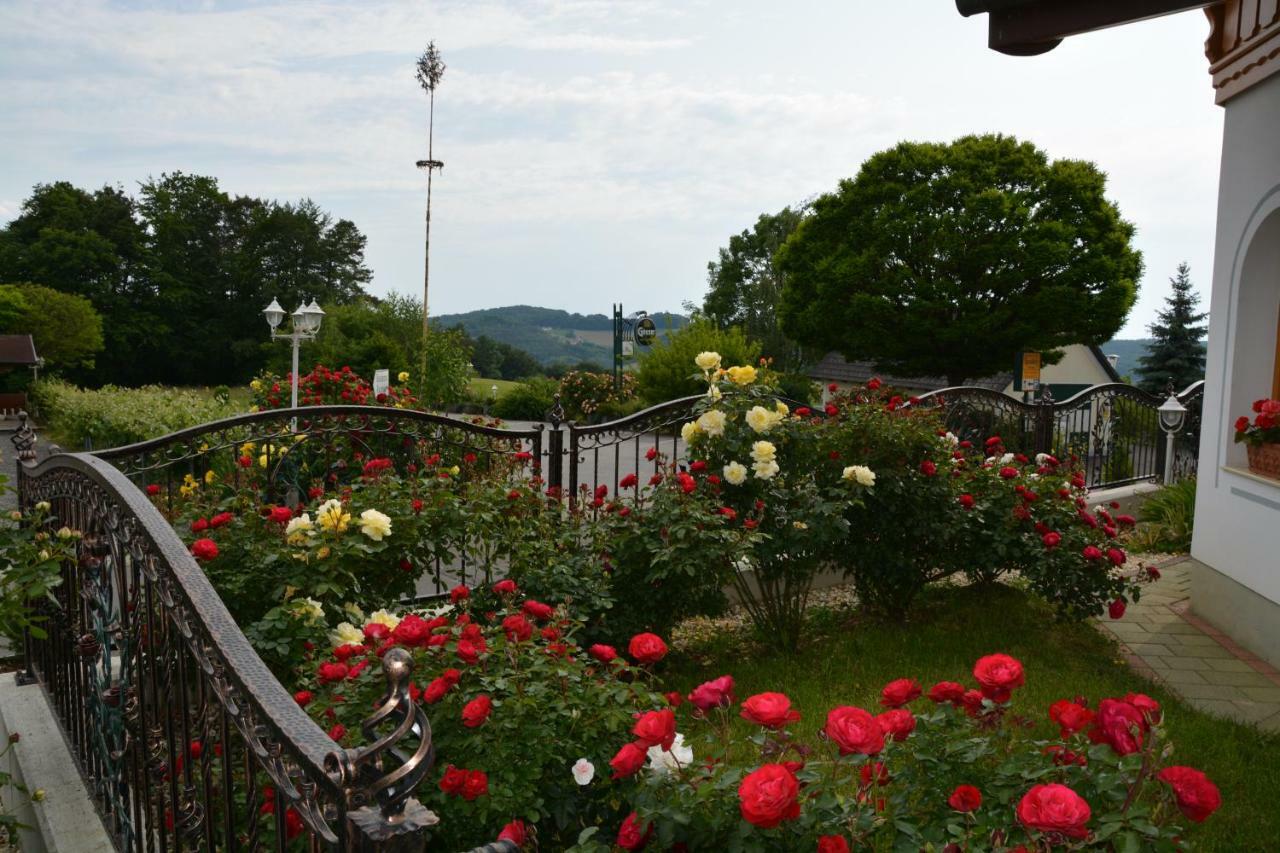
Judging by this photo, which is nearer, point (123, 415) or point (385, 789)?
point (385, 789)

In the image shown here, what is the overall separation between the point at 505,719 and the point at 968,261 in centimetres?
2545

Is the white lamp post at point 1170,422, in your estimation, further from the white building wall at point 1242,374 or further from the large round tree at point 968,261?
the large round tree at point 968,261

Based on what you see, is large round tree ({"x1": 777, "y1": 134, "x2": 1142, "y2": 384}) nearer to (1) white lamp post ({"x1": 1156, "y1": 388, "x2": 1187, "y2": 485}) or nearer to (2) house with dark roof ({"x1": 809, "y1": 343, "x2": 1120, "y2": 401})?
(2) house with dark roof ({"x1": 809, "y1": 343, "x2": 1120, "y2": 401})

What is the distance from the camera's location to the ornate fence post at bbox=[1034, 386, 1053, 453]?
927cm

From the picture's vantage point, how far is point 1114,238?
83.4 feet

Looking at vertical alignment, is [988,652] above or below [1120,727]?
below

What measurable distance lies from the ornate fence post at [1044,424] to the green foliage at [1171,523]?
1.12m

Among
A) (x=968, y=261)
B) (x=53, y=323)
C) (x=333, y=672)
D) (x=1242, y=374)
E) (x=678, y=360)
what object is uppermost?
(x=968, y=261)

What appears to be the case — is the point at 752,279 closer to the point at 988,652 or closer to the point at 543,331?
the point at 543,331

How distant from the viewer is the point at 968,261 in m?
25.4

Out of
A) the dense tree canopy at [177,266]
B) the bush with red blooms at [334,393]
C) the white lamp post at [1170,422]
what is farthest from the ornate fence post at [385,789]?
the dense tree canopy at [177,266]

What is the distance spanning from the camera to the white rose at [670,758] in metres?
2.06

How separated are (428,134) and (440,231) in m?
3.21

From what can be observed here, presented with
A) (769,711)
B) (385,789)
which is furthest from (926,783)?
(385,789)
